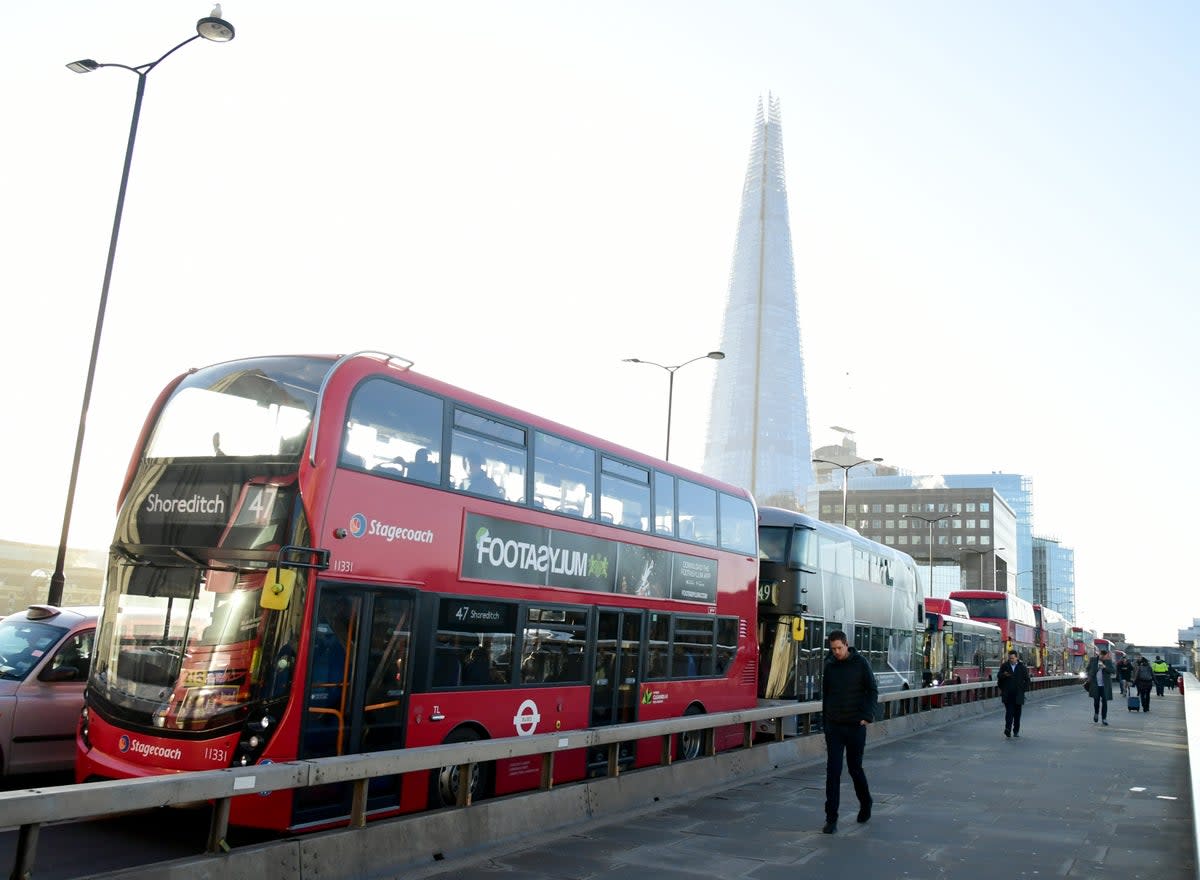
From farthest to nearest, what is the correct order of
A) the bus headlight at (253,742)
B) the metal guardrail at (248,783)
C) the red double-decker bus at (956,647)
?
the red double-decker bus at (956,647), the bus headlight at (253,742), the metal guardrail at (248,783)

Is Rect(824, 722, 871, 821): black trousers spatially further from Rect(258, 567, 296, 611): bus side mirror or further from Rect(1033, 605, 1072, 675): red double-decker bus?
Rect(1033, 605, 1072, 675): red double-decker bus

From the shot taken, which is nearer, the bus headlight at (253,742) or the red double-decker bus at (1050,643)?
the bus headlight at (253,742)

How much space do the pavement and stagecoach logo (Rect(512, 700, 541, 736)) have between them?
1531 mm

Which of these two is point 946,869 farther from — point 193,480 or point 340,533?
point 193,480

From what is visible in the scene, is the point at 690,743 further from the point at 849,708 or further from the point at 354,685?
the point at 354,685

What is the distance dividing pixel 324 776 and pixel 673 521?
8038mm

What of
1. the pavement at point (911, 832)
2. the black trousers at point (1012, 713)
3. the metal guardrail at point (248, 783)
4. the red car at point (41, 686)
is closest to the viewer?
the metal guardrail at point (248, 783)

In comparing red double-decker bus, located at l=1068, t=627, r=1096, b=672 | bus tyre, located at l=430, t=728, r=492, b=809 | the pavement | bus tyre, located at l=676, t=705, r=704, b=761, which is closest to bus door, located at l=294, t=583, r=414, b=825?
bus tyre, located at l=430, t=728, r=492, b=809

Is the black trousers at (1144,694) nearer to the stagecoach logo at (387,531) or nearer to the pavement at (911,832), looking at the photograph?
the pavement at (911,832)

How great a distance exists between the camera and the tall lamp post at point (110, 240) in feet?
Result: 53.9

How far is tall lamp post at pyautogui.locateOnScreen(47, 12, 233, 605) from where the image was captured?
16.4 metres

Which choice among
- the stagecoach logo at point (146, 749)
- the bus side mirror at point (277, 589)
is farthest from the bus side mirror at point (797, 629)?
the stagecoach logo at point (146, 749)

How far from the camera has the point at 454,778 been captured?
1054cm

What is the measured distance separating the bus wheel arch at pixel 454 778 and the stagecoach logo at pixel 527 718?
51cm
